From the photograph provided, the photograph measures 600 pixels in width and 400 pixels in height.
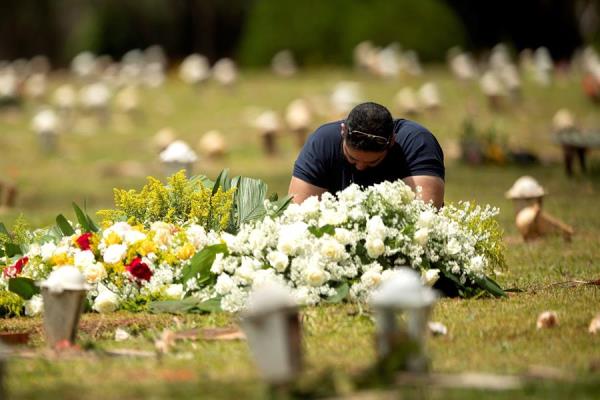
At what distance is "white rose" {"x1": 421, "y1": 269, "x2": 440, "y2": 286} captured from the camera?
21.3 feet

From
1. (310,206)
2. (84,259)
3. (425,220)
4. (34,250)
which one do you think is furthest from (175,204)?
(425,220)

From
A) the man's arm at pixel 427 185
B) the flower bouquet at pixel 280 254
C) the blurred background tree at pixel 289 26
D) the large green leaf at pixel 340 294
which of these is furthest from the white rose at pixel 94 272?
the blurred background tree at pixel 289 26

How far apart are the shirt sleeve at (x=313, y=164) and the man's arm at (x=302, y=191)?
0.07ft

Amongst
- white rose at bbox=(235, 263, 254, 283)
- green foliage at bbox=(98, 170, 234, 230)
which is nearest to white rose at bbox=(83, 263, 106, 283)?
green foliage at bbox=(98, 170, 234, 230)

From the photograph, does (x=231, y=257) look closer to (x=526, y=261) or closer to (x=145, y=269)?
(x=145, y=269)

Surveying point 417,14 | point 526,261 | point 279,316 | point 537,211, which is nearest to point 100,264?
point 279,316

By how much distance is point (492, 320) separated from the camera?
240 inches

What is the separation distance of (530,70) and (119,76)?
30.2 feet

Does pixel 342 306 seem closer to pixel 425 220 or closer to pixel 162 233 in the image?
pixel 425 220

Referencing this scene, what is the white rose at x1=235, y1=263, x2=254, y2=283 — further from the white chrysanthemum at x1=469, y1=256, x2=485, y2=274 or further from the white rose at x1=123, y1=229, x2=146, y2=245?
the white chrysanthemum at x1=469, y1=256, x2=485, y2=274

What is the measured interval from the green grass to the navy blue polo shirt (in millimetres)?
1001

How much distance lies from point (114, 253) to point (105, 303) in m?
0.30

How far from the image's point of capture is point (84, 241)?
6852mm

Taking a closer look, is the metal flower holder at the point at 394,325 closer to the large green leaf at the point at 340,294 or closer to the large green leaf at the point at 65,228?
the large green leaf at the point at 340,294
